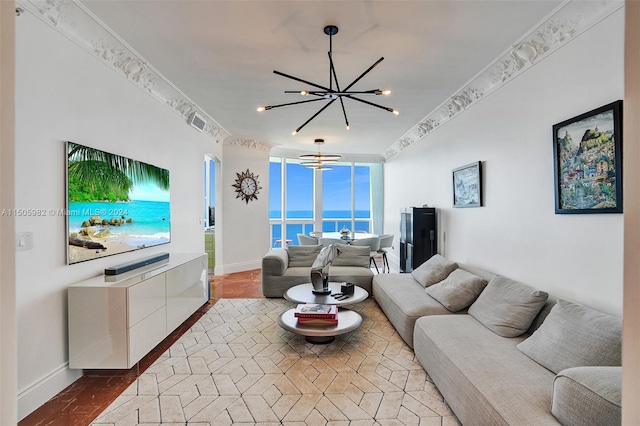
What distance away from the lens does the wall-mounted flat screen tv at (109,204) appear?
94.4 inches

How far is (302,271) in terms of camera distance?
470 cm

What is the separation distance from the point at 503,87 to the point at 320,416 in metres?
3.34

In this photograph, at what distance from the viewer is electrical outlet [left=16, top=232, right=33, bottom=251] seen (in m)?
1.95

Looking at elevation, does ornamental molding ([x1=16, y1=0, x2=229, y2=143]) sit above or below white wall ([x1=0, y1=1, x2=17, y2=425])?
above

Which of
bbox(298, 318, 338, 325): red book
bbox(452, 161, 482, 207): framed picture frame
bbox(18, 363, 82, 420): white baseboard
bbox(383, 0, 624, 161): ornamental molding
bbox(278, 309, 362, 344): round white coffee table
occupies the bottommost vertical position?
bbox(18, 363, 82, 420): white baseboard

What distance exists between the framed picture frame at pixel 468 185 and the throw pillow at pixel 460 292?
3.30 feet

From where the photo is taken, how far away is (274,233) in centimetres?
827

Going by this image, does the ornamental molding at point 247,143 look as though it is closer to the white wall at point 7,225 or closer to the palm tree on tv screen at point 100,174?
the palm tree on tv screen at point 100,174

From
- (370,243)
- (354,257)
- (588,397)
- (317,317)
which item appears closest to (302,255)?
(354,257)

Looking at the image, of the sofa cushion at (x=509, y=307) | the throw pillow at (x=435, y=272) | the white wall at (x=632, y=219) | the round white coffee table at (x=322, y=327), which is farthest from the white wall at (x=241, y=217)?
the white wall at (x=632, y=219)

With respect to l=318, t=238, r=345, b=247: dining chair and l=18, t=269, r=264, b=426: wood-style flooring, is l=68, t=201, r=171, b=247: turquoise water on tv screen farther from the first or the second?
l=318, t=238, r=345, b=247: dining chair

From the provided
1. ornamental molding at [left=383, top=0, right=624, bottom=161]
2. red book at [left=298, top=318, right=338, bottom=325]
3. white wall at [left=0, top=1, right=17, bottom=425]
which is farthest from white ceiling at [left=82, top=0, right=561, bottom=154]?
red book at [left=298, top=318, right=338, bottom=325]

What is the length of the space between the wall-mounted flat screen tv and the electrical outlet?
286mm

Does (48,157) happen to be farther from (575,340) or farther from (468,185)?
(468,185)
